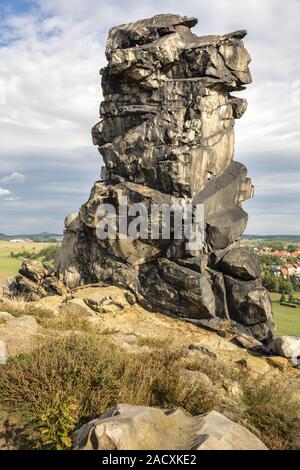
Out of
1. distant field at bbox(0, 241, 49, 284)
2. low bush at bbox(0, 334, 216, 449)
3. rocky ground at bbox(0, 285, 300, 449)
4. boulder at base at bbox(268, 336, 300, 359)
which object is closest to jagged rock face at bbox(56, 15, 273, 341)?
rocky ground at bbox(0, 285, 300, 449)

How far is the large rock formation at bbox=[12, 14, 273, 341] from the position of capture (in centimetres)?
1902

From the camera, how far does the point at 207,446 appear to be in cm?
405

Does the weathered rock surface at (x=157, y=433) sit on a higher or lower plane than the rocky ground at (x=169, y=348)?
higher

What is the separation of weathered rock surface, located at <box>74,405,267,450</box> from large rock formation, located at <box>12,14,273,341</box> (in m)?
13.7

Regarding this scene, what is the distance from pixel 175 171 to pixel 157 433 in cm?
1644

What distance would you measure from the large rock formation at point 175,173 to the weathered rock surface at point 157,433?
13.7 m

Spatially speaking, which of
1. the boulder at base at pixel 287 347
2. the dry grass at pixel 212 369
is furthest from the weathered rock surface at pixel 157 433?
the boulder at base at pixel 287 347

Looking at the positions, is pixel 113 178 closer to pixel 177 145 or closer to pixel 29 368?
pixel 177 145

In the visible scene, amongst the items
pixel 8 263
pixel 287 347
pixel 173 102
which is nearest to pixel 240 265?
pixel 287 347

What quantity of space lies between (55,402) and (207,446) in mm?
2676

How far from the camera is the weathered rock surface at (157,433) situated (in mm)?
4105

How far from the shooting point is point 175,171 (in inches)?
774

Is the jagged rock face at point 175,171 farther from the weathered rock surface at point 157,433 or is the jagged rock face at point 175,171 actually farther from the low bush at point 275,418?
the weathered rock surface at point 157,433

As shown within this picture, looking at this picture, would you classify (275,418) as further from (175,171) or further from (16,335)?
(175,171)
